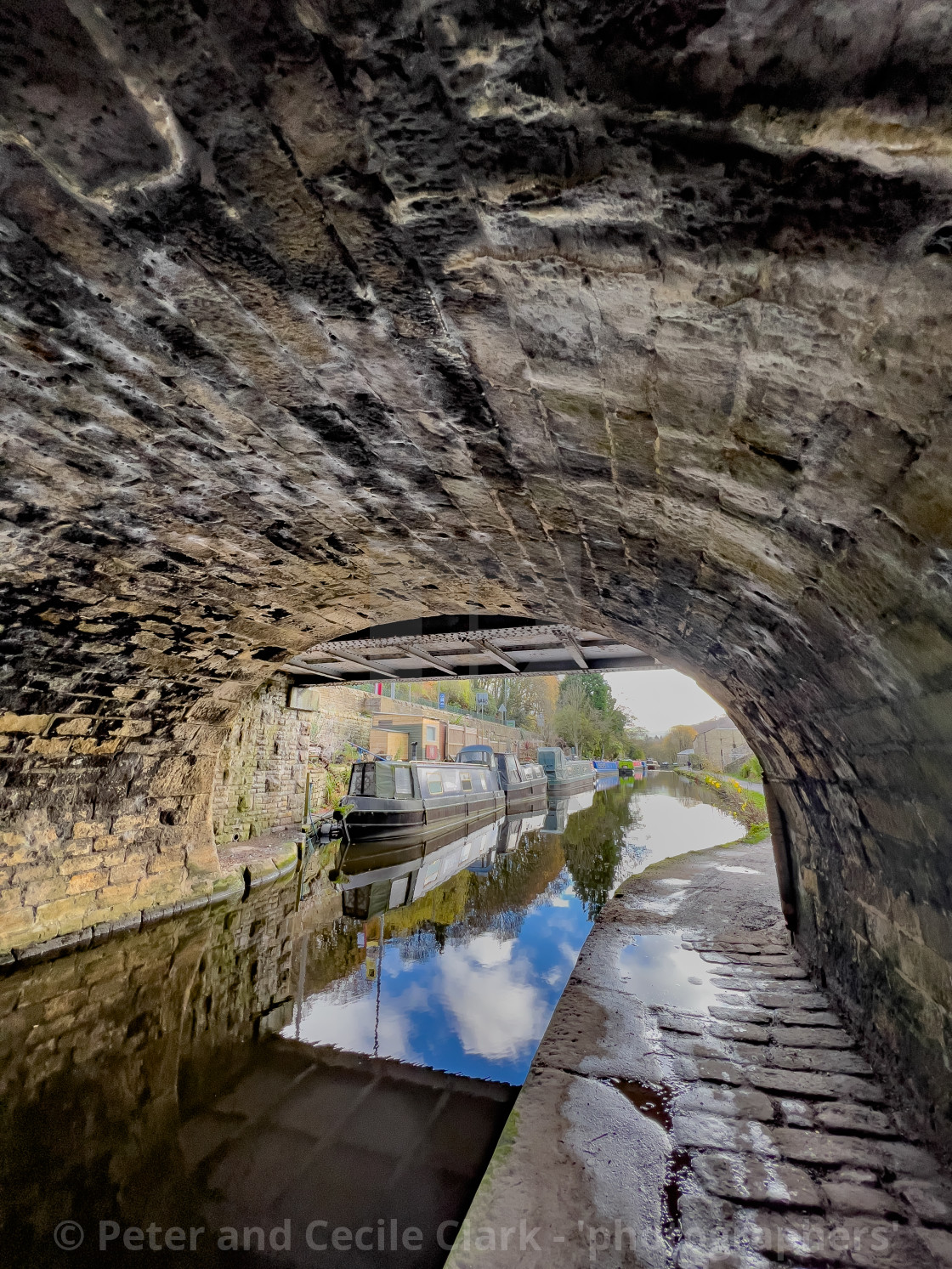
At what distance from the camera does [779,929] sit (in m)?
4.73

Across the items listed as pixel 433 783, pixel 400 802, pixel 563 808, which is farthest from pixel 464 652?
pixel 563 808

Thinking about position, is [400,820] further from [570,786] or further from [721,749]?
[721,749]

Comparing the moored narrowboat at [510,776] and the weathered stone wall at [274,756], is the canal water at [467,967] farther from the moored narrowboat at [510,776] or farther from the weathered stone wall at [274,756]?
the moored narrowboat at [510,776]

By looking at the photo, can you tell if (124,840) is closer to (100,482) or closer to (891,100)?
(100,482)

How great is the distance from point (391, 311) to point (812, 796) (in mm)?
3290

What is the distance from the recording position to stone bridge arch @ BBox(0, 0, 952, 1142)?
1.01m

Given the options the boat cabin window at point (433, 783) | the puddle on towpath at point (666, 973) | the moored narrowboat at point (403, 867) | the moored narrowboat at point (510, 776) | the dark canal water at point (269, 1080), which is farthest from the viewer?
the moored narrowboat at point (510, 776)

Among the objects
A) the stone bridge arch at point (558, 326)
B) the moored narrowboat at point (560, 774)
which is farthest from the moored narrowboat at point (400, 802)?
the moored narrowboat at point (560, 774)

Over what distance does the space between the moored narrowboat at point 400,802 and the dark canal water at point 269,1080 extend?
4329mm

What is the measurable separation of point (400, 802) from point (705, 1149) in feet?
34.2

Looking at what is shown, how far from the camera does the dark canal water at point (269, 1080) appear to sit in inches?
97.4

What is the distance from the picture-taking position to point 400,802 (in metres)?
12.2

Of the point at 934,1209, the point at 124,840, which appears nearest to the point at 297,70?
the point at 934,1209

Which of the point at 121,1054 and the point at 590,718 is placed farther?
the point at 590,718
